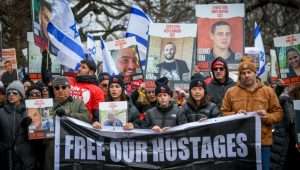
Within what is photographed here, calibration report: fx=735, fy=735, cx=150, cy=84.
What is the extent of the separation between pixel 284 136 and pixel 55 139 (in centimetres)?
285

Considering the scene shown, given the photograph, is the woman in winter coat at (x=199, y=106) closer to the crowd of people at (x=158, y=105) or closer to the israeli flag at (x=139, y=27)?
the crowd of people at (x=158, y=105)

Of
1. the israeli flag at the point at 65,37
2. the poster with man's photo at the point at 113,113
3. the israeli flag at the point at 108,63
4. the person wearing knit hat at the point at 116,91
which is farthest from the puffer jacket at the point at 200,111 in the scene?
the israeli flag at the point at 108,63

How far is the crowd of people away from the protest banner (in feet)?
0.32

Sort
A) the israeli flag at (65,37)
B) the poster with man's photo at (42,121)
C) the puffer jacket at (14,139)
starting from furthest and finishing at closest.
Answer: the israeli flag at (65,37) < the puffer jacket at (14,139) < the poster with man's photo at (42,121)

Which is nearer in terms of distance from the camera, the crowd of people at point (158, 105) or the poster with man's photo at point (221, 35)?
the crowd of people at point (158, 105)

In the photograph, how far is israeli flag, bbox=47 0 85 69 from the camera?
33.7ft

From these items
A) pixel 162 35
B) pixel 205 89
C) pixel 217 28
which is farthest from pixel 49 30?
pixel 205 89

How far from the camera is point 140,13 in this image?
1208cm

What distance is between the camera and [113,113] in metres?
7.89

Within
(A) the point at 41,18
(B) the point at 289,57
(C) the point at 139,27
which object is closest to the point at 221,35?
(B) the point at 289,57

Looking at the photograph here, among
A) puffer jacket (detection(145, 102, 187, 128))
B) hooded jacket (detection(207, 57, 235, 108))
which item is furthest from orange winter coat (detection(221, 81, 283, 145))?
hooded jacket (detection(207, 57, 235, 108))

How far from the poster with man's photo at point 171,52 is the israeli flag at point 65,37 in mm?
1117

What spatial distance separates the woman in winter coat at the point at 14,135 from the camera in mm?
8453

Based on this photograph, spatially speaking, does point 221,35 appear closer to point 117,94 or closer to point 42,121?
point 117,94
